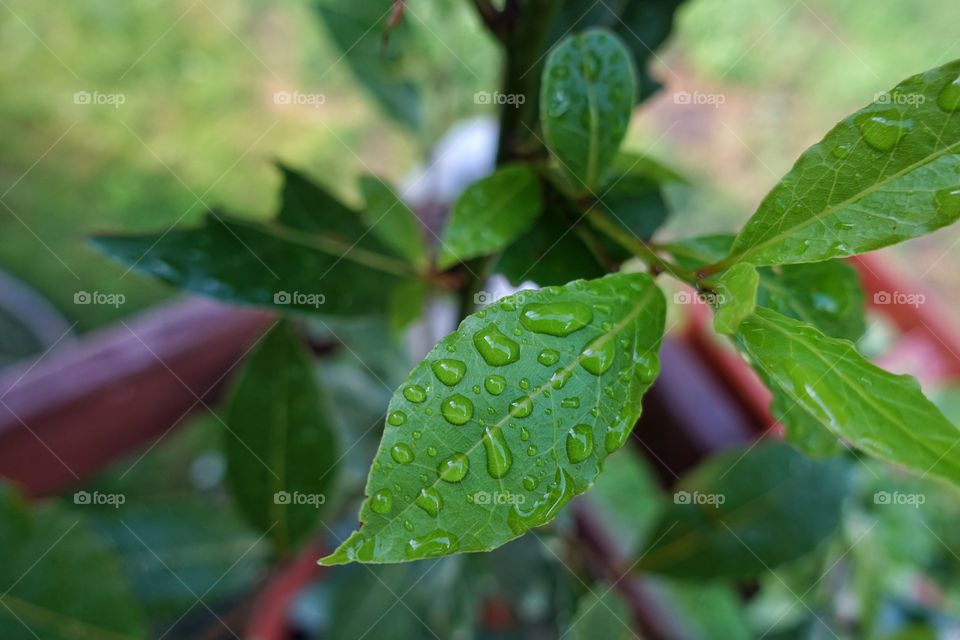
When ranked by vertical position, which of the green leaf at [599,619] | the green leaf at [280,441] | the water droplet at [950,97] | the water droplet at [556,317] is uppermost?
the water droplet at [950,97]

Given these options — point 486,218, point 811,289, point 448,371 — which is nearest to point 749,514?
point 811,289

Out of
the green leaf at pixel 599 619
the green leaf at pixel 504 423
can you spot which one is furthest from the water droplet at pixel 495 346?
the green leaf at pixel 599 619

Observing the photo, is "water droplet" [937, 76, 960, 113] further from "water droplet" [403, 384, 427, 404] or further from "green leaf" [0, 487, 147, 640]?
"green leaf" [0, 487, 147, 640]

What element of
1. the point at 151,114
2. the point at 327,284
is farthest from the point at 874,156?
the point at 151,114

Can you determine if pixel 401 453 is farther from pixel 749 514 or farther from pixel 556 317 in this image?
pixel 749 514

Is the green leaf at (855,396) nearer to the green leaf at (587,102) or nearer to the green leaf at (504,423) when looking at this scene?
the green leaf at (504,423)

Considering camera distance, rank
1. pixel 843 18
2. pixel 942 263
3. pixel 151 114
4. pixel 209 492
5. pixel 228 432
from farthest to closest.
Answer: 1. pixel 843 18
2. pixel 942 263
3. pixel 151 114
4. pixel 209 492
5. pixel 228 432

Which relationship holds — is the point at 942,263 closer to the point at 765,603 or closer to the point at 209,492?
the point at 765,603
